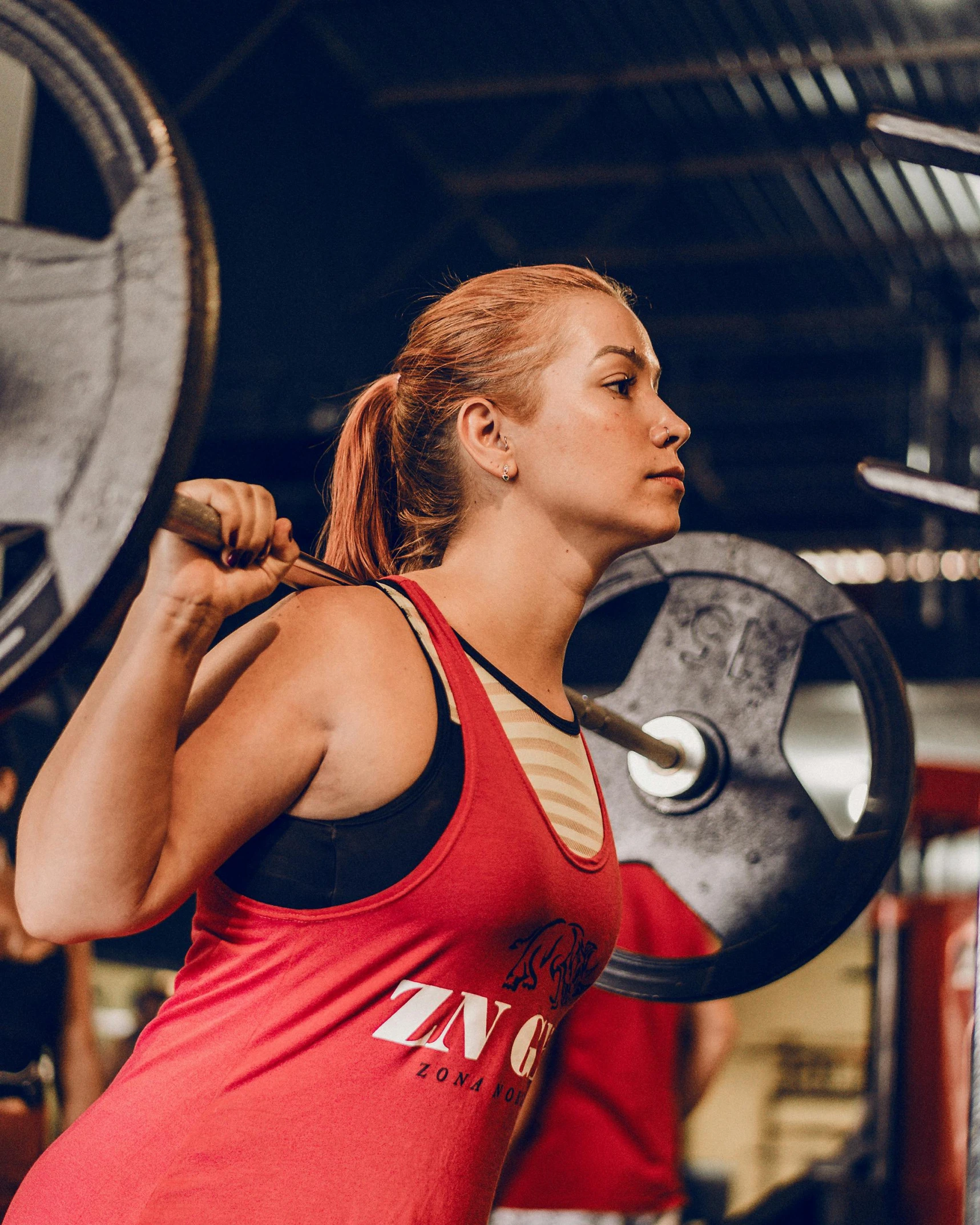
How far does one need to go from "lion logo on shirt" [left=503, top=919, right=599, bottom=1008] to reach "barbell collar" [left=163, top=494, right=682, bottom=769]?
1.08 feet

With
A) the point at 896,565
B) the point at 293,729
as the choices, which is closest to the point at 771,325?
the point at 896,565

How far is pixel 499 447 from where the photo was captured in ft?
4.78

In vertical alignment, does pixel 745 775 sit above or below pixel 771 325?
below

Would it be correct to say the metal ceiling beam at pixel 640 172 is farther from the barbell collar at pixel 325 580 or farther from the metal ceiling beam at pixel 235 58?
the barbell collar at pixel 325 580

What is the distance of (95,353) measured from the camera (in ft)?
2.87

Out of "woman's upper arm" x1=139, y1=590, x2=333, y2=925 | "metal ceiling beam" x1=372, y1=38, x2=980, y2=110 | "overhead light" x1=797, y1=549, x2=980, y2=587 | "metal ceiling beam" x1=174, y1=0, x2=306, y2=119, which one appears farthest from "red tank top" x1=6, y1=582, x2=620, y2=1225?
"overhead light" x1=797, y1=549, x2=980, y2=587

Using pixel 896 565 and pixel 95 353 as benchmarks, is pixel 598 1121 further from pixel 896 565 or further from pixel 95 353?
pixel 896 565

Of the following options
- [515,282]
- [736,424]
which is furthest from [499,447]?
[736,424]

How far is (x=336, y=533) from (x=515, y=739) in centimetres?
51

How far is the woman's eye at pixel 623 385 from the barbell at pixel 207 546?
0.36 metres

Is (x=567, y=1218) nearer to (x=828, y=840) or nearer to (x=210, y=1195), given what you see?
(x=828, y=840)

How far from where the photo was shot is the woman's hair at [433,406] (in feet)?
4.84

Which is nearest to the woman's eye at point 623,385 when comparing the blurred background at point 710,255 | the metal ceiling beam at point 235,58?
the blurred background at point 710,255

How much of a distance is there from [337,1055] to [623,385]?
0.75 m
